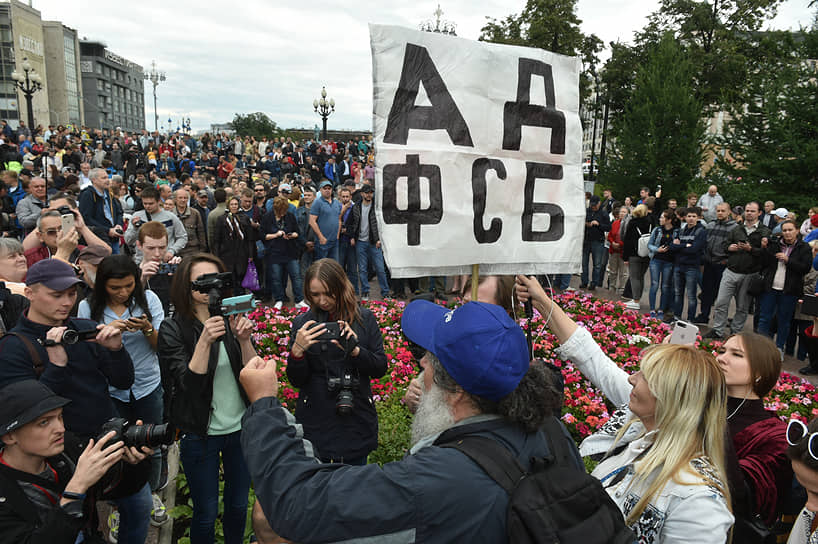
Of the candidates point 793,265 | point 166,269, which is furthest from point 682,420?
point 793,265

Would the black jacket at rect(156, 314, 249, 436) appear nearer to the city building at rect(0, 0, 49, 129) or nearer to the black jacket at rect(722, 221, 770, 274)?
the black jacket at rect(722, 221, 770, 274)

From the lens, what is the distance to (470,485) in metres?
1.47

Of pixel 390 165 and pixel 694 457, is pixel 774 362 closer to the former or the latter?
pixel 694 457

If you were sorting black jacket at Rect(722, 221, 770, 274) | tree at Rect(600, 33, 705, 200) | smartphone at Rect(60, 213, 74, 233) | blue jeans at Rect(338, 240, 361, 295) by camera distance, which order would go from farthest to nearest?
tree at Rect(600, 33, 705, 200), blue jeans at Rect(338, 240, 361, 295), black jacket at Rect(722, 221, 770, 274), smartphone at Rect(60, 213, 74, 233)

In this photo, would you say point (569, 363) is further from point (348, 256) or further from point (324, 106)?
point (324, 106)

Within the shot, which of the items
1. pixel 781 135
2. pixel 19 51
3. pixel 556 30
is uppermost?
pixel 19 51

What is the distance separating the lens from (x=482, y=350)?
1716 mm

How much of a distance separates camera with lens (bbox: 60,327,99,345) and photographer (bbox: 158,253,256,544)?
393 mm

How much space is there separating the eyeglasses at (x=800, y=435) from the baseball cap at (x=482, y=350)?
4.50 ft

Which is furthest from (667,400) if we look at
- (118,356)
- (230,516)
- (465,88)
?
(118,356)

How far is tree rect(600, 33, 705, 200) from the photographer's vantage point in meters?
21.5

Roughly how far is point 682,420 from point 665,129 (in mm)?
22567

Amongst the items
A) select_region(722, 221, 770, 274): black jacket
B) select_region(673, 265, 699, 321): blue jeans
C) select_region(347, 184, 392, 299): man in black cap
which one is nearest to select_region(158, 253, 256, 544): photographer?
select_region(347, 184, 392, 299): man in black cap

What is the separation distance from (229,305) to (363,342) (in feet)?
3.65
